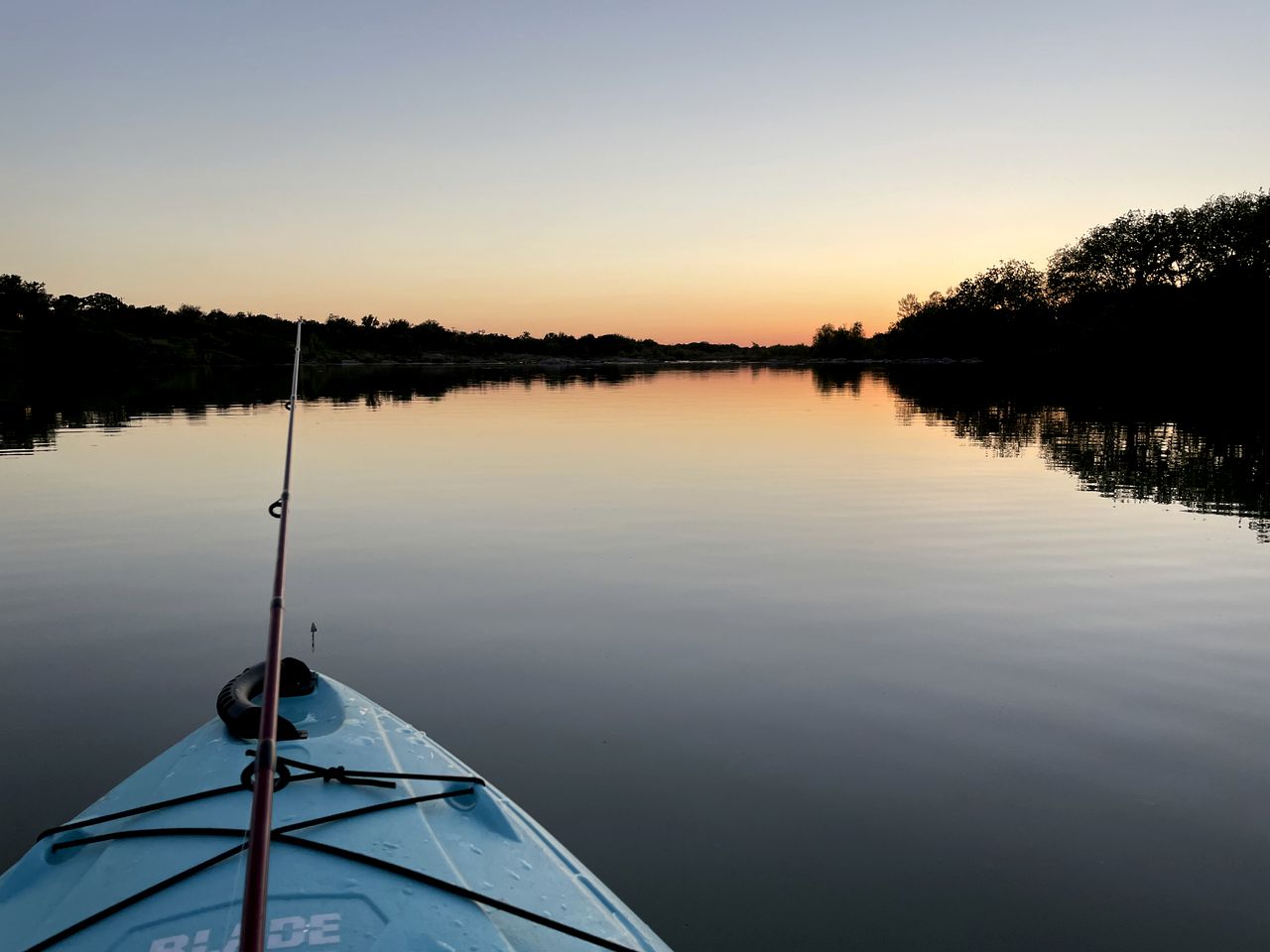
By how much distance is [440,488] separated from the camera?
50.4 feet

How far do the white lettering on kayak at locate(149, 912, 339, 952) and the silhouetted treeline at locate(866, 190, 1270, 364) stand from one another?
72.1 meters

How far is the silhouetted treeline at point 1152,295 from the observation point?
60812mm

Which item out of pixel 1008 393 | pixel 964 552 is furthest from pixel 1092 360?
pixel 964 552

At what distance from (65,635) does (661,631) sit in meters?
5.59

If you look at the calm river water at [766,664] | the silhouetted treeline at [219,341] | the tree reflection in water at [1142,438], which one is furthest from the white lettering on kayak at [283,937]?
the silhouetted treeline at [219,341]

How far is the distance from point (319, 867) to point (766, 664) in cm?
453

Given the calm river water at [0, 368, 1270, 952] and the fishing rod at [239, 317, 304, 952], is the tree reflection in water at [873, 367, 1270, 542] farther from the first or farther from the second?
the fishing rod at [239, 317, 304, 952]

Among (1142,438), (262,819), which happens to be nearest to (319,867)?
(262,819)

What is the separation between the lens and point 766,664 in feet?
22.9

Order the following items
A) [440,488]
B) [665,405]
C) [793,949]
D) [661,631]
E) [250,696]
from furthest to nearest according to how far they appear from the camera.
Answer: [665,405]
[440,488]
[661,631]
[250,696]
[793,949]

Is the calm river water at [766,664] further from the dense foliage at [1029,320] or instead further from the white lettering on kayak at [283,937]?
the dense foliage at [1029,320]

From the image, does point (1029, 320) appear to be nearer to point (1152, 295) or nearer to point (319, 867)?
point (1152, 295)

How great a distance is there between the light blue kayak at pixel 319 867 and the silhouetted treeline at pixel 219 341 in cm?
2860

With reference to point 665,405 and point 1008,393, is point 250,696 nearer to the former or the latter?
point 665,405
